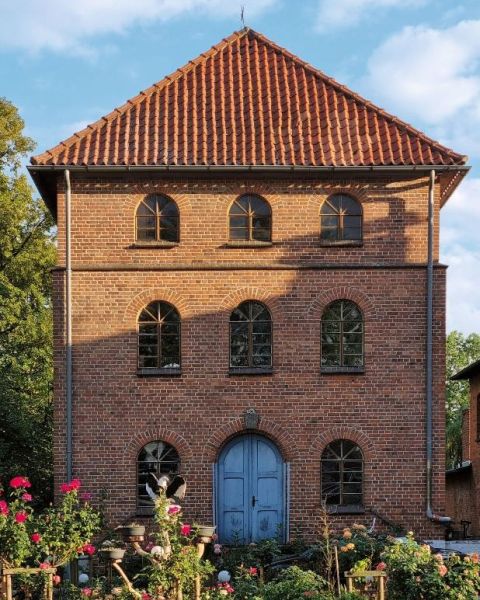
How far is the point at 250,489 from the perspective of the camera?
72.5 ft

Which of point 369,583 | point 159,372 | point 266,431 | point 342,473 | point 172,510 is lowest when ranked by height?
point 369,583

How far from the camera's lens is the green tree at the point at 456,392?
5622cm

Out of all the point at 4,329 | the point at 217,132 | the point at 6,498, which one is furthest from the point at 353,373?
the point at 4,329

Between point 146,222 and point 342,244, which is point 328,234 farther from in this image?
point 146,222

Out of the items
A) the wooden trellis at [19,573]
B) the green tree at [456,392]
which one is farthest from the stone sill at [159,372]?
the green tree at [456,392]

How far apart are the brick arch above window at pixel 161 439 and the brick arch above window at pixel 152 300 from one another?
2319 mm

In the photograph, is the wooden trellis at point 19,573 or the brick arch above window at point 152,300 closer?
the wooden trellis at point 19,573

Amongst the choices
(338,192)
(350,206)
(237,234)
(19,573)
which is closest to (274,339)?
(237,234)

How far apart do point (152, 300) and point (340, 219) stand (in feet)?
14.0

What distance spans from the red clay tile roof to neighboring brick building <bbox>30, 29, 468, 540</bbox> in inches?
3.4

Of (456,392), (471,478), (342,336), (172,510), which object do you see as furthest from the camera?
(456,392)

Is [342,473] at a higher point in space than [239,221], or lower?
lower

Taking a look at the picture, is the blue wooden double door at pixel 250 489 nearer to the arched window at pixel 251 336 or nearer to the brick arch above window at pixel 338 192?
the arched window at pixel 251 336

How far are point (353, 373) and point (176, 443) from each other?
3.90m
